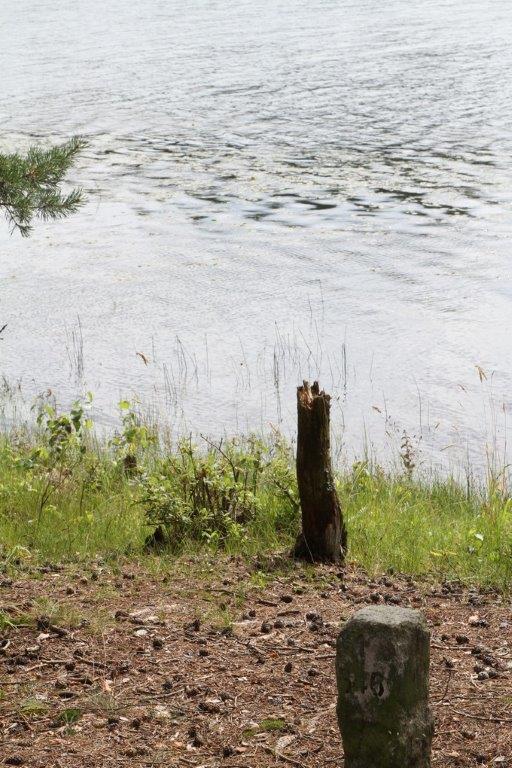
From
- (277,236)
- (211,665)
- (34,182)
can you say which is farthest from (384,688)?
(277,236)

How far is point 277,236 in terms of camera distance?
55.8ft

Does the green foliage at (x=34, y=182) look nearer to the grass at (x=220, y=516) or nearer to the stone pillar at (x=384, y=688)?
the grass at (x=220, y=516)

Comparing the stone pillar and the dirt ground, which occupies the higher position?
the stone pillar

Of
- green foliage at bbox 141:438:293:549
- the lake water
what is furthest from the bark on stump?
the lake water

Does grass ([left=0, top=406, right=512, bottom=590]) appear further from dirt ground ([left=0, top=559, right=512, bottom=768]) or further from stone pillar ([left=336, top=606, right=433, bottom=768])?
stone pillar ([left=336, top=606, right=433, bottom=768])

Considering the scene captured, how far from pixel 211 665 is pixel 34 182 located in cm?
258

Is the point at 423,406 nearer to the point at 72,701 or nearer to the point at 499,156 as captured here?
the point at 72,701

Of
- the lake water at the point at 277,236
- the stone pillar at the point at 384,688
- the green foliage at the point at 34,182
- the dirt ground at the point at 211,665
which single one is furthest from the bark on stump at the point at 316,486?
the lake water at the point at 277,236

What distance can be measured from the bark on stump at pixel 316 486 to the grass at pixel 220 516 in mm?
221

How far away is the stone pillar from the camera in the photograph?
3279 millimetres

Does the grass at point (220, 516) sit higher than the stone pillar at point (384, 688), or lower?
lower

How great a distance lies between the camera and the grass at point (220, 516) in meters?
6.25

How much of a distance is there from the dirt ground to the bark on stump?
19cm

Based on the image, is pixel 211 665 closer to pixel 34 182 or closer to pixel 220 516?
pixel 220 516
